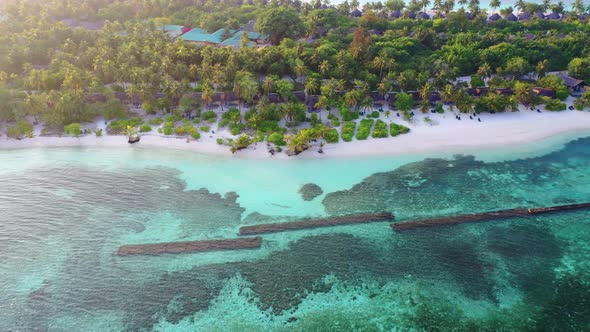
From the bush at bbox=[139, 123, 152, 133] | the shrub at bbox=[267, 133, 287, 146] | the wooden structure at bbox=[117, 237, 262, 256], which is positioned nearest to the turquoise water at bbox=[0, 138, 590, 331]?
the wooden structure at bbox=[117, 237, 262, 256]

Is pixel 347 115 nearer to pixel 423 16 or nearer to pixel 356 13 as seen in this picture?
pixel 356 13

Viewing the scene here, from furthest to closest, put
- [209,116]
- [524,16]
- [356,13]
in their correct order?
[356,13]
[524,16]
[209,116]

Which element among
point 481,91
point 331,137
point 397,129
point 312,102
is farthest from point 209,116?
point 481,91

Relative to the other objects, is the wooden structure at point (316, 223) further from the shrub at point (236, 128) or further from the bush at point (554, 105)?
the bush at point (554, 105)

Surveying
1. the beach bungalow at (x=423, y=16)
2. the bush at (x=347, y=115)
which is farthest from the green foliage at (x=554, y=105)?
the beach bungalow at (x=423, y=16)

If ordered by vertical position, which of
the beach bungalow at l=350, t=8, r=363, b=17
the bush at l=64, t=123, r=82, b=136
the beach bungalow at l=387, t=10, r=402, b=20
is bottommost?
the bush at l=64, t=123, r=82, b=136

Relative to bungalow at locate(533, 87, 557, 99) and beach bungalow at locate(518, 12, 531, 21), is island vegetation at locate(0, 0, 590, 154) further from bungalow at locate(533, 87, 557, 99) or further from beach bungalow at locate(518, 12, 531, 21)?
beach bungalow at locate(518, 12, 531, 21)
